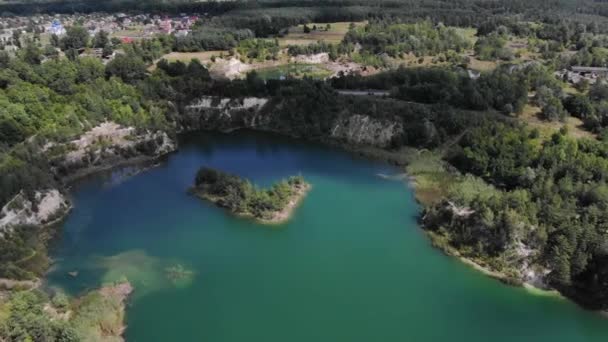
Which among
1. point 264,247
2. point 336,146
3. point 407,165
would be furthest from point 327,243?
point 336,146

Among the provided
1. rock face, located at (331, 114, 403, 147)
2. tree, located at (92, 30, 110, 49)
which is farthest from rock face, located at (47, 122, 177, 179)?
tree, located at (92, 30, 110, 49)

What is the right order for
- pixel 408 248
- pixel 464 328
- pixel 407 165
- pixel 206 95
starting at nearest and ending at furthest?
1. pixel 464 328
2. pixel 408 248
3. pixel 407 165
4. pixel 206 95

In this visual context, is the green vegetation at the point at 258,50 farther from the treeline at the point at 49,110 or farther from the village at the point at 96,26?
the treeline at the point at 49,110

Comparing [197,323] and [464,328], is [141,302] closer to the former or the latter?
[197,323]

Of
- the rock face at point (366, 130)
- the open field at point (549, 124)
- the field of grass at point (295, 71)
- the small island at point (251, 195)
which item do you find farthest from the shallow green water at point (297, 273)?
the field of grass at point (295, 71)

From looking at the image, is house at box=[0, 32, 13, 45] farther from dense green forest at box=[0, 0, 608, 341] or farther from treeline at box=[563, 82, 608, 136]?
treeline at box=[563, 82, 608, 136]

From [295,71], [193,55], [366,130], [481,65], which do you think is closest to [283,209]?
[366,130]
